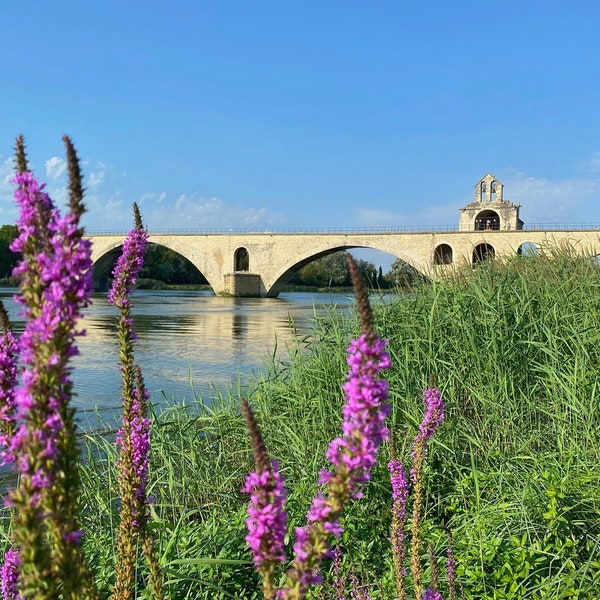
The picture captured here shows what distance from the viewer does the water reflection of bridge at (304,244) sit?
59062mm

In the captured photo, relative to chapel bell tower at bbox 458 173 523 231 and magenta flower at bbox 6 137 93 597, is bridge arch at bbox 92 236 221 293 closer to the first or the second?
chapel bell tower at bbox 458 173 523 231

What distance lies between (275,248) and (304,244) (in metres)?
3.76

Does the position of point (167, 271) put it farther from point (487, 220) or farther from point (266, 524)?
point (266, 524)

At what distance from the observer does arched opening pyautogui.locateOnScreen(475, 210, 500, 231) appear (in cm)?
6494

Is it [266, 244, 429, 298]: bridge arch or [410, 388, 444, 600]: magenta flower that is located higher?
[266, 244, 429, 298]: bridge arch

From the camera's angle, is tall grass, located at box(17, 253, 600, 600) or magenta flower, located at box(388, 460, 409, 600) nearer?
magenta flower, located at box(388, 460, 409, 600)

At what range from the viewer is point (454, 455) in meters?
5.23

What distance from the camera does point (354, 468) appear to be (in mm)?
1089

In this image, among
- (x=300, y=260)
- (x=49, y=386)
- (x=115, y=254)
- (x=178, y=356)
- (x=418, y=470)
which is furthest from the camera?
(x=115, y=254)

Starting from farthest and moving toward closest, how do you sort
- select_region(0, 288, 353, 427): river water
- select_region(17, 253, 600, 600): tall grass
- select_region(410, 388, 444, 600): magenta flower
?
select_region(0, 288, 353, 427): river water
select_region(17, 253, 600, 600): tall grass
select_region(410, 388, 444, 600): magenta flower

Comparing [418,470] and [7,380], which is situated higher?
[7,380]

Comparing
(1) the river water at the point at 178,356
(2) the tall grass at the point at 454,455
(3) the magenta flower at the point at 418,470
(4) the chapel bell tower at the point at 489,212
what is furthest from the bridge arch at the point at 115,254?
(3) the magenta flower at the point at 418,470

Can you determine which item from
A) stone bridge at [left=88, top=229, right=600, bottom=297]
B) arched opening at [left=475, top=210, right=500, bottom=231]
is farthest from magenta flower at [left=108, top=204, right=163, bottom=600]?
arched opening at [left=475, top=210, right=500, bottom=231]

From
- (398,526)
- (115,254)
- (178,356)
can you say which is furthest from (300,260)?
(398,526)
